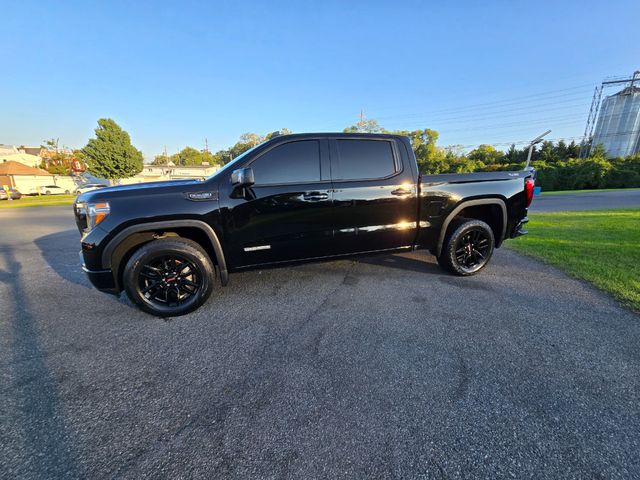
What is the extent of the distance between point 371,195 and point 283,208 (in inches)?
44.2

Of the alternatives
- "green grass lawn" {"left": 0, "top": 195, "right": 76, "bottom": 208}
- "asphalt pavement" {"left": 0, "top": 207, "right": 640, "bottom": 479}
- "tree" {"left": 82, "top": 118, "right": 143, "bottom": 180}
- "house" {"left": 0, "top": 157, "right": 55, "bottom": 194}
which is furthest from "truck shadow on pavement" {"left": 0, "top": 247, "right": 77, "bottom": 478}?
"house" {"left": 0, "top": 157, "right": 55, "bottom": 194}

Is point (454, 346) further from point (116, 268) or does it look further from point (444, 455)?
point (116, 268)

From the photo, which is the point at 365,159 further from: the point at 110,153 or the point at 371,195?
the point at 110,153

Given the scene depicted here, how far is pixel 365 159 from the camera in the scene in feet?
11.8

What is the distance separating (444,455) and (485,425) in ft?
1.20

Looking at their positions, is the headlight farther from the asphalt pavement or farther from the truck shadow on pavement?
the truck shadow on pavement

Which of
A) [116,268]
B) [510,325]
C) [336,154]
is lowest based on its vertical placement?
[510,325]

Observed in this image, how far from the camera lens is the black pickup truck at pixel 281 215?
2955mm

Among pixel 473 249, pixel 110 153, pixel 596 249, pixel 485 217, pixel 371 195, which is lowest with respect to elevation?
pixel 596 249

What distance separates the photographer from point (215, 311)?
321 cm

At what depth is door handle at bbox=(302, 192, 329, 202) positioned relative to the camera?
3279 mm

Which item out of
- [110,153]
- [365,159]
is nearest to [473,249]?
Answer: [365,159]

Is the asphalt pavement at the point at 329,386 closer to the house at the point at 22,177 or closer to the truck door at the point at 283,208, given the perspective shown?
the truck door at the point at 283,208

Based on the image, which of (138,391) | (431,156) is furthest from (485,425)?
(431,156)
